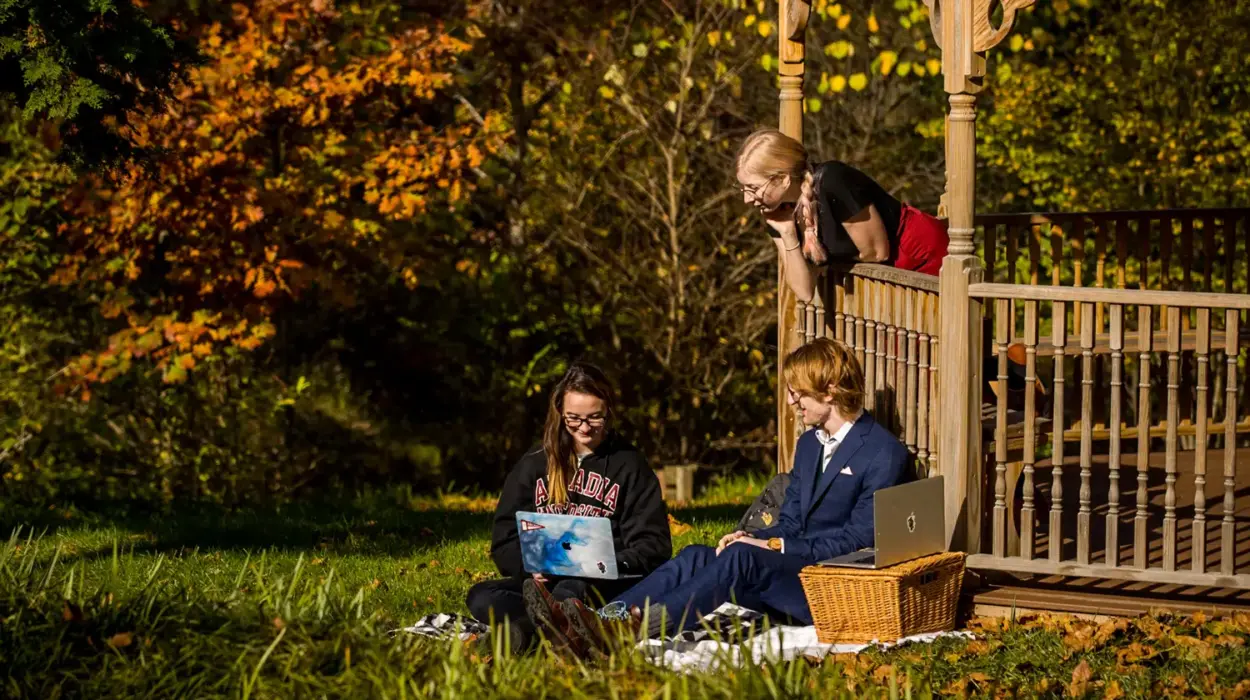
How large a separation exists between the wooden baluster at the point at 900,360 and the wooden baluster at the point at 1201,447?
1154 mm

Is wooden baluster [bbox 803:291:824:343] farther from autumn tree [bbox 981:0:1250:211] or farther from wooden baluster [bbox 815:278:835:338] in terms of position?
autumn tree [bbox 981:0:1250:211]

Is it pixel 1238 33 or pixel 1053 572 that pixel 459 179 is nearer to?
pixel 1238 33

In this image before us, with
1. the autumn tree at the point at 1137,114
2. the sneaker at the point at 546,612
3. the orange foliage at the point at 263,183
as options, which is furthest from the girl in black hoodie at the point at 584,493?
the autumn tree at the point at 1137,114

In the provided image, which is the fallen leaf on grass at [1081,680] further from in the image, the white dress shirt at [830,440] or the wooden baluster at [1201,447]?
the white dress shirt at [830,440]

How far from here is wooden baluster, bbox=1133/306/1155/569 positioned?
6039 mm

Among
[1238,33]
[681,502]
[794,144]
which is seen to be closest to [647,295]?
[681,502]

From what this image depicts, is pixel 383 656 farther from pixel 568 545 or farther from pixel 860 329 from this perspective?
pixel 860 329

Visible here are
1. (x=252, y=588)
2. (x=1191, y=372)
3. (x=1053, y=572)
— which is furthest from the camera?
(x=1191, y=372)

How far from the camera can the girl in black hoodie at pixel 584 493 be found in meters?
6.16

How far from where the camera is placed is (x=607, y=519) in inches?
230

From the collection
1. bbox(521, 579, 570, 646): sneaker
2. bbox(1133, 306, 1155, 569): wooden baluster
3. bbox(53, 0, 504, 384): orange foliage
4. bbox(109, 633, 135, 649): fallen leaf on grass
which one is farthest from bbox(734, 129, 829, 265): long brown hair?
bbox(53, 0, 504, 384): orange foliage

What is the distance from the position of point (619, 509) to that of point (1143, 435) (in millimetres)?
1867

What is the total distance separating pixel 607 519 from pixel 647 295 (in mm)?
6798

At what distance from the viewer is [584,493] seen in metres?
6.27
